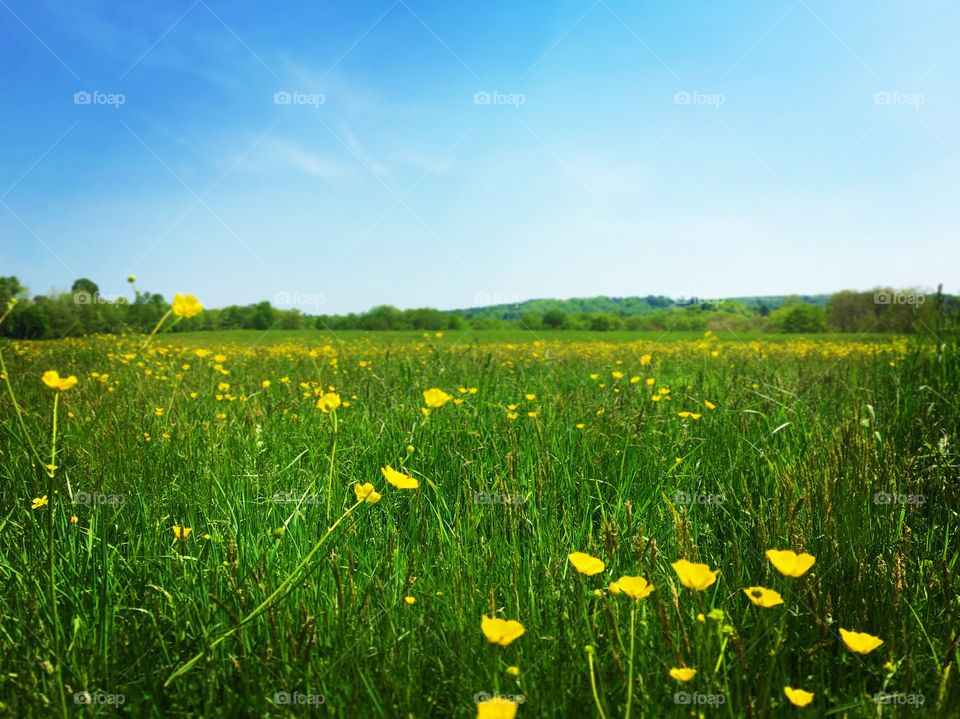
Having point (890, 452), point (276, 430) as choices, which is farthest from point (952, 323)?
point (276, 430)

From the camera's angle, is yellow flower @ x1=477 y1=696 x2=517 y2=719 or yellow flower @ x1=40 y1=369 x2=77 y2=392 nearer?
yellow flower @ x1=477 y1=696 x2=517 y2=719

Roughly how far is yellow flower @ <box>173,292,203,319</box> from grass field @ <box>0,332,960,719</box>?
0.53 meters

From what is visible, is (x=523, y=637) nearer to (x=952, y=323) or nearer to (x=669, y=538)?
(x=669, y=538)

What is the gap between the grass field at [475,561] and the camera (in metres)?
1.43

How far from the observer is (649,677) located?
1534mm
